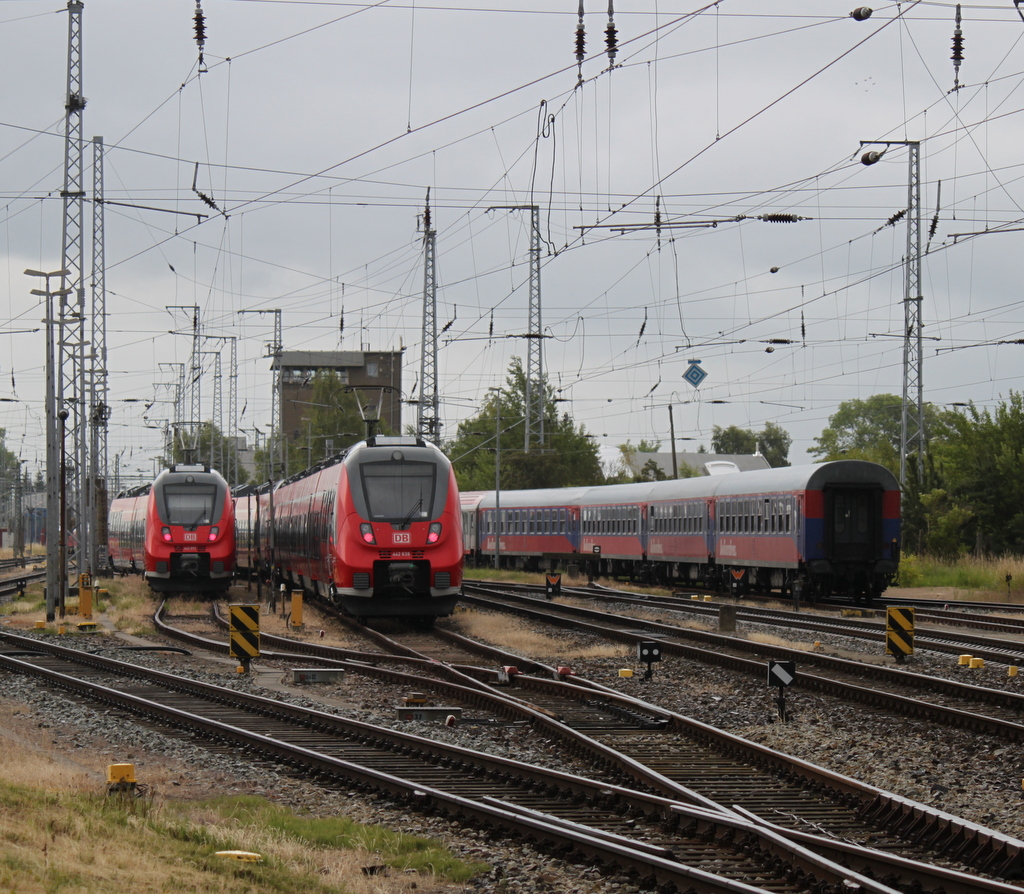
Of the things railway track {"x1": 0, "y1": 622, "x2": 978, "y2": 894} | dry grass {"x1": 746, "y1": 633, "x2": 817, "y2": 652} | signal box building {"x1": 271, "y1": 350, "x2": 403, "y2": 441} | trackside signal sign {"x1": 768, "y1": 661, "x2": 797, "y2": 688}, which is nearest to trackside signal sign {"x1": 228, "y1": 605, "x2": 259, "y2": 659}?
railway track {"x1": 0, "y1": 622, "x2": 978, "y2": 894}

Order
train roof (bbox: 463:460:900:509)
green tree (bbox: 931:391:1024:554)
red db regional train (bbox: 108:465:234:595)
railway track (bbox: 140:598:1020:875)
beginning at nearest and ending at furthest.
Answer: railway track (bbox: 140:598:1020:875)
train roof (bbox: 463:460:900:509)
red db regional train (bbox: 108:465:234:595)
green tree (bbox: 931:391:1024:554)

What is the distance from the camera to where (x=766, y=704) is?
15133 millimetres

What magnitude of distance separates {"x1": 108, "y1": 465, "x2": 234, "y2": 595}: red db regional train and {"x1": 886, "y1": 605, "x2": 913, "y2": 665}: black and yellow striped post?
70.8 ft

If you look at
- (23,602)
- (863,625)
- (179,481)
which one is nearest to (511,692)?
(863,625)

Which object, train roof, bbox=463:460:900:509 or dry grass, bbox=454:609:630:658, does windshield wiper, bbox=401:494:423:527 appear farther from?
train roof, bbox=463:460:900:509

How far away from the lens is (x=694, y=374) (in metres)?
45.0

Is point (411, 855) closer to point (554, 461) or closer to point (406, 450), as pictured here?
point (406, 450)

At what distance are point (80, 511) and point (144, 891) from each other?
31.3m

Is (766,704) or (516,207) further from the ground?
(516,207)

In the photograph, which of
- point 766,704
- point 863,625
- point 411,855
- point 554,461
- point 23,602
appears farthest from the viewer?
point 554,461

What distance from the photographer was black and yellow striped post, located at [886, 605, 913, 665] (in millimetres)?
19234

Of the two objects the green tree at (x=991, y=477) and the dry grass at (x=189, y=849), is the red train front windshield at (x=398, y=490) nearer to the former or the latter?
the dry grass at (x=189, y=849)

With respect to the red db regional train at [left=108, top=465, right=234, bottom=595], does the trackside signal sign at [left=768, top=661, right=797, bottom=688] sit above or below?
below

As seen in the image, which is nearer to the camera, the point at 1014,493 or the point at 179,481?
the point at 179,481
